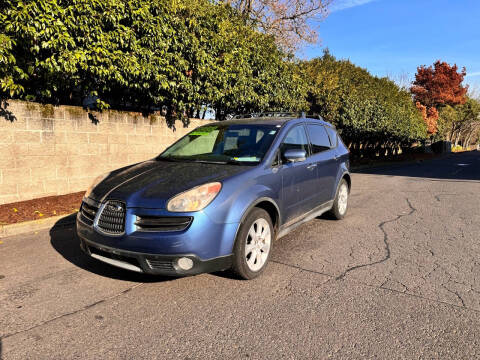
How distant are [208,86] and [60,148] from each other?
3.95m

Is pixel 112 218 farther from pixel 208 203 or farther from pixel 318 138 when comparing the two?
pixel 318 138

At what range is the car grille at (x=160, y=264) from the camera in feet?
9.39

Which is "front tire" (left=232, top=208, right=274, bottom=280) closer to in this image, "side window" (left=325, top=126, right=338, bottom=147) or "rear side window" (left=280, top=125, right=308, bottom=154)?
"rear side window" (left=280, top=125, right=308, bottom=154)

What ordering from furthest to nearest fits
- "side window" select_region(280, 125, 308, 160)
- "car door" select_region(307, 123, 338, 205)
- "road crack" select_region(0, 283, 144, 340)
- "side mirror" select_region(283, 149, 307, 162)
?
"car door" select_region(307, 123, 338, 205) → "side window" select_region(280, 125, 308, 160) → "side mirror" select_region(283, 149, 307, 162) → "road crack" select_region(0, 283, 144, 340)

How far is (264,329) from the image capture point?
255cm

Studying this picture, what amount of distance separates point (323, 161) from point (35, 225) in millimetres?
4595

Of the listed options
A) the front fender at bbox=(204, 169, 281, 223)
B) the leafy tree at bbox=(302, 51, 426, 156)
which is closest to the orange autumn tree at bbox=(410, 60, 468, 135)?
the leafy tree at bbox=(302, 51, 426, 156)

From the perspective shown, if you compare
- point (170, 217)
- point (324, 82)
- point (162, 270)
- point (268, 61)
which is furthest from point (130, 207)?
point (324, 82)

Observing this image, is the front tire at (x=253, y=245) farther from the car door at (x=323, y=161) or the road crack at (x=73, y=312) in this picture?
the car door at (x=323, y=161)

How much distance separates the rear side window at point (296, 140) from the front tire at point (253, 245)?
3.18ft

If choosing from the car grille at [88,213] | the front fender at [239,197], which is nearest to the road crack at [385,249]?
the front fender at [239,197]

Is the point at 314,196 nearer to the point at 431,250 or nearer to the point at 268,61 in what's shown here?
the point at 431,250

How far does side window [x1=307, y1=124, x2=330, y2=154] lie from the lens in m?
4.85

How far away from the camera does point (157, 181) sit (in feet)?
10.8
